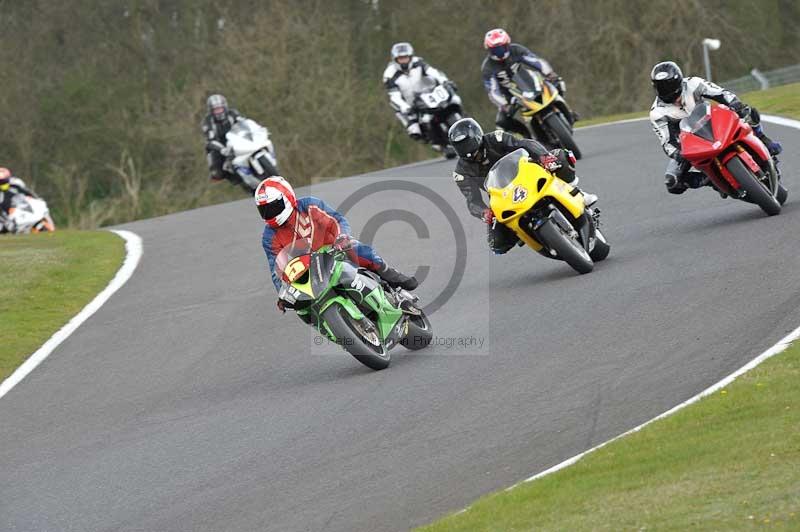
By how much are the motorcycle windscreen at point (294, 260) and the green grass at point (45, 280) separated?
11.3ft

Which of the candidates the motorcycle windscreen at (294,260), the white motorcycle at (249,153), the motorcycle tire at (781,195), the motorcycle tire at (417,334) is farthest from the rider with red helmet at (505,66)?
the motorcycle windscreen at (294,260)

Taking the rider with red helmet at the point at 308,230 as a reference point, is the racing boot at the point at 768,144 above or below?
below

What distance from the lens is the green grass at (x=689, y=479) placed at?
233 inches

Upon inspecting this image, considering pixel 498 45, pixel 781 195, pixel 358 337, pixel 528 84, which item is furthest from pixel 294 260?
pixel 498 45

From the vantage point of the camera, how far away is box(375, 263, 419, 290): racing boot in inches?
434

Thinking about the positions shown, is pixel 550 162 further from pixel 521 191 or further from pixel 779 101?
pixel 779 101

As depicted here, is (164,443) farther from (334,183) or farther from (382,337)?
(334,183)

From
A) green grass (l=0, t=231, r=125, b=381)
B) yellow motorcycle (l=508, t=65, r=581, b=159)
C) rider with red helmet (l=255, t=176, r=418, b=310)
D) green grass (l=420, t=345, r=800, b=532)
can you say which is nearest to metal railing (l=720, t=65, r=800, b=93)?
yellow motorcycle (l=508, t=65, r=581, b=159)

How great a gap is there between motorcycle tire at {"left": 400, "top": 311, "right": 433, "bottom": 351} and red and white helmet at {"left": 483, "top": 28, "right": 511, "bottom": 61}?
8385 mm

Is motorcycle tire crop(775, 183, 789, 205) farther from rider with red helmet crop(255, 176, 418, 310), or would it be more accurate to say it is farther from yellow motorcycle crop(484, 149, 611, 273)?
rider with red helmet crop(255, 176, 418, 310)

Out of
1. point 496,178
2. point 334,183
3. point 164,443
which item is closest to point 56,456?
point 164,443

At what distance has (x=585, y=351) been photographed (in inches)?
395

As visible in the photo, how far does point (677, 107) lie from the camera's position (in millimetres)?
13453

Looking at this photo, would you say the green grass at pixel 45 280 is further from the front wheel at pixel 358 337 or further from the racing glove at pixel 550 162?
the racing glove at pixel 550 162
